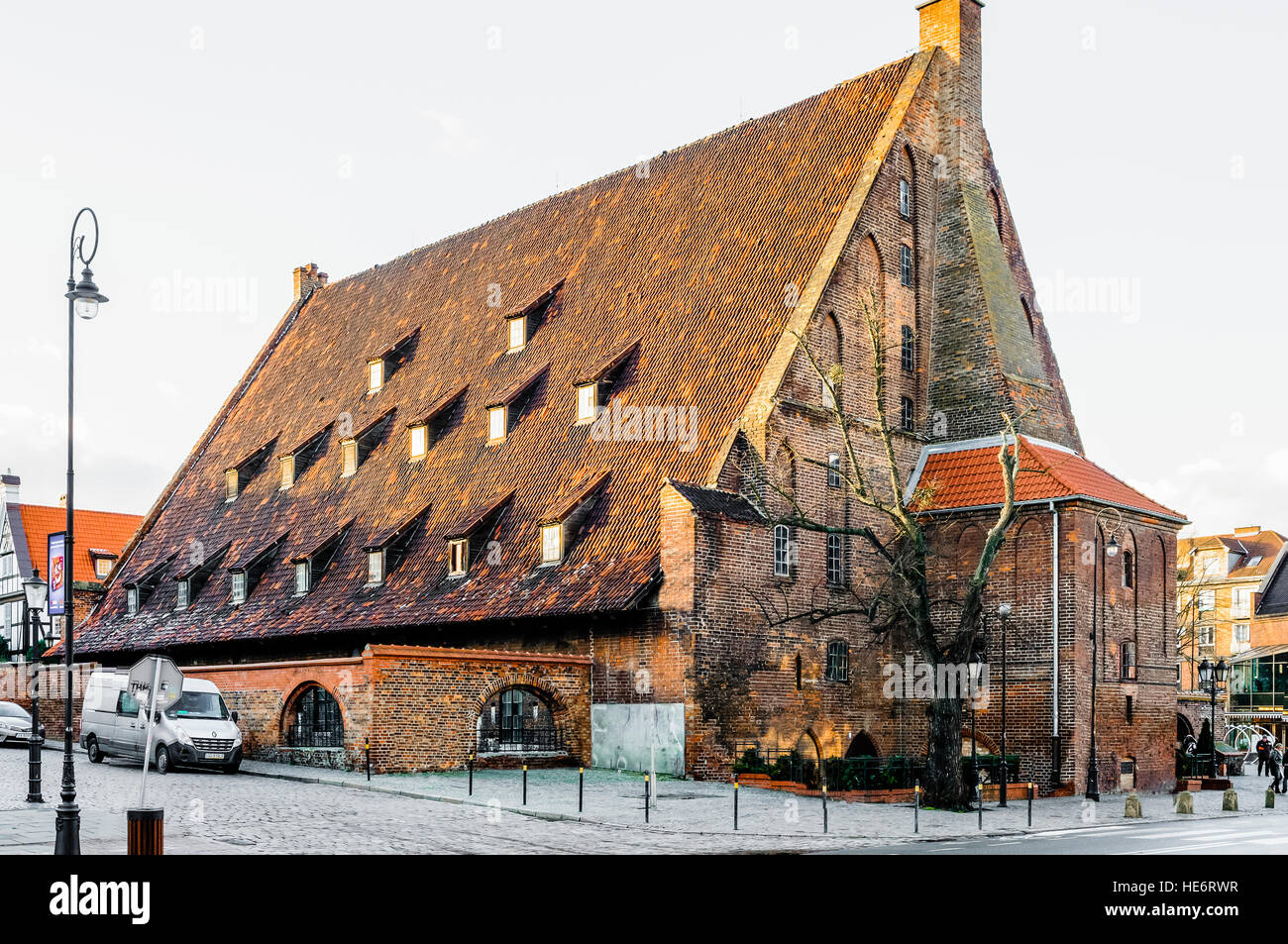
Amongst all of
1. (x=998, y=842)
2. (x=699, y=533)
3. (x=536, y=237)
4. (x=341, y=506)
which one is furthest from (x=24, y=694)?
(x=998, y=842)

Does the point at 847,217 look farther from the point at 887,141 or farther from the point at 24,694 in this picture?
the point at 24,694

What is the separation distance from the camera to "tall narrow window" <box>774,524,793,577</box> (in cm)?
3141

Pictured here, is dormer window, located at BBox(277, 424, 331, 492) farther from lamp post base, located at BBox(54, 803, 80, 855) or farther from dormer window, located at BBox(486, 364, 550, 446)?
lamp post base, located at BBox(54, 803, 80, 855)

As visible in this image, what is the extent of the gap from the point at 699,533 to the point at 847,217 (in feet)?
30.3

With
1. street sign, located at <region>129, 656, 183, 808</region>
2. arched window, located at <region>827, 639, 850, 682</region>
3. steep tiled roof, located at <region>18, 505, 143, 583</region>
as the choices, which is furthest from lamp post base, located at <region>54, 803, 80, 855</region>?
steep tiled roof, located at <region>18, 505, 143, 583</region>

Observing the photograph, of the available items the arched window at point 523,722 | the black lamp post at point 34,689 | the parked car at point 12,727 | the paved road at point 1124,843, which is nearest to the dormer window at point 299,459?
the black lamp post at point 34,689

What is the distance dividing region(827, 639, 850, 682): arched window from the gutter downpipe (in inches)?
183

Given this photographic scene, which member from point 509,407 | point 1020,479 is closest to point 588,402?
point 509,407

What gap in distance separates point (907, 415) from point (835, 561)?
4.73 meters

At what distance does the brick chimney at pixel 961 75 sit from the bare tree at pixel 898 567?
555 centimetres

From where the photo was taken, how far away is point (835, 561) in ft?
109

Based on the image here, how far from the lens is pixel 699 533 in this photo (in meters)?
29.0

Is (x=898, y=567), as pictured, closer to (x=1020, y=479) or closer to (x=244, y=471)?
(x=1020, y=479)

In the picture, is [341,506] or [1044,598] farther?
[341,506]
